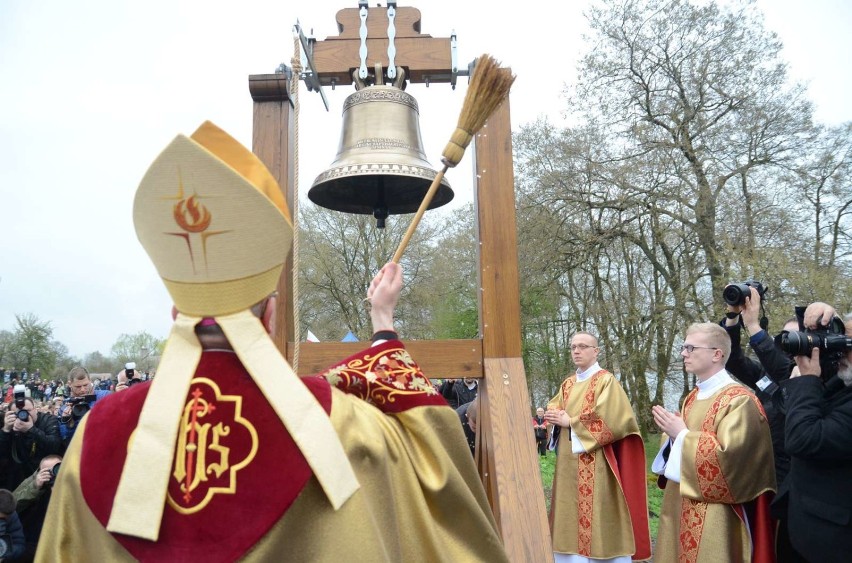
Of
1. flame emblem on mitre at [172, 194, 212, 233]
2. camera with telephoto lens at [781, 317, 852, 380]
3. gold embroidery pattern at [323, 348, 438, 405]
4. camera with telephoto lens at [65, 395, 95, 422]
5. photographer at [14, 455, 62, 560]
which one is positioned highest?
flame emblem on mitre at [172, 194, 212, 233]

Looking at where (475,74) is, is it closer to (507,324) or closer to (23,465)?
(507,324)

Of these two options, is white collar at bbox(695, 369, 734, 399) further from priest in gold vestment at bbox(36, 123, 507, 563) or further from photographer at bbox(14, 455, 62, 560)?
photographer at bbox(14, 455, 62, 560)

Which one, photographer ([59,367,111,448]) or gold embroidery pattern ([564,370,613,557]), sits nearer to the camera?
photographer ([59,367,111,448])

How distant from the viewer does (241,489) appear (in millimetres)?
1378

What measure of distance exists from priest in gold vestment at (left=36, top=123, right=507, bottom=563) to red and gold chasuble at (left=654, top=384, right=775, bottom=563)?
280 centimetres

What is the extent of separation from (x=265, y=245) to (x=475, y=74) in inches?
42.3

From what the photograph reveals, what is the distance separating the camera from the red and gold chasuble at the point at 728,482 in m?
3.71

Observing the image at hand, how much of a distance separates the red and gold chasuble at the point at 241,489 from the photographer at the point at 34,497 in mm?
2886

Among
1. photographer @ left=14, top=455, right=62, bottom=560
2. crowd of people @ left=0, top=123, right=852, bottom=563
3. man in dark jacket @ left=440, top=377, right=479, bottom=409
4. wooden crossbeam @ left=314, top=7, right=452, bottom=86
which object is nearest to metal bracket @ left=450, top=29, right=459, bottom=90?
wooden crossbeam @ left=314, top=7, right=452, bottom=86

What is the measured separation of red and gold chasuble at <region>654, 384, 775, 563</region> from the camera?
12.2 ft

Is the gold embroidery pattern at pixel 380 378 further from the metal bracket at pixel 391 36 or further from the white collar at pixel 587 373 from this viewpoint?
the white collar at pixel 587 373

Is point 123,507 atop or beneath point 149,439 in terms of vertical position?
beneath

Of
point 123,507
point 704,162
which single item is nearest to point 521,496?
point 123,507

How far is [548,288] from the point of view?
14016mm
